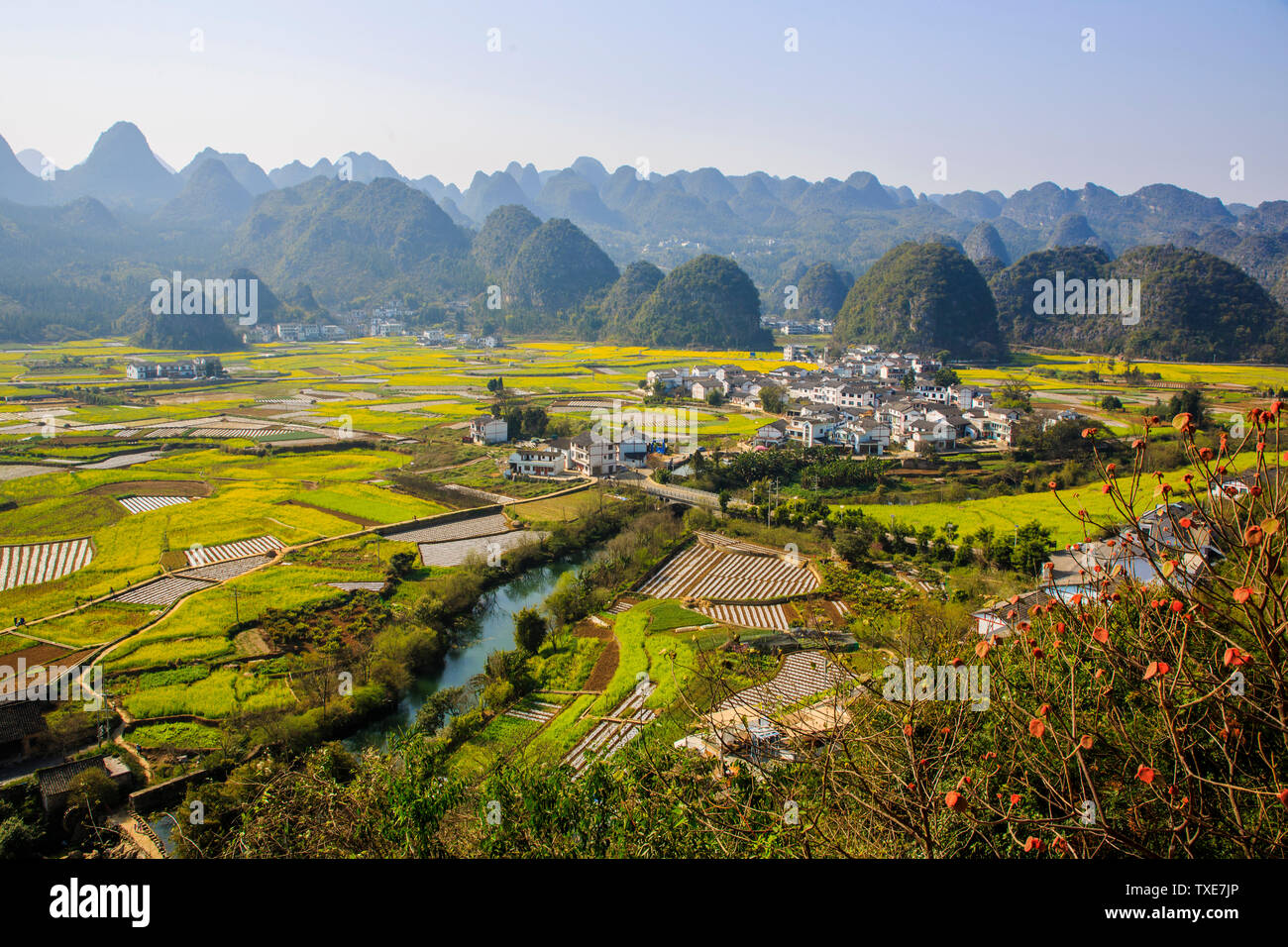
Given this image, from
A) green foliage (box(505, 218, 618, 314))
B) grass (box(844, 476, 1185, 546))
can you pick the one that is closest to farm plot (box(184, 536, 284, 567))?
grass (box(844, 476, 1185, 546))

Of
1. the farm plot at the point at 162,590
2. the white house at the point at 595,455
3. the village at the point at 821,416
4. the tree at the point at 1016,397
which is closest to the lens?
the farm plot at the point at 162,590

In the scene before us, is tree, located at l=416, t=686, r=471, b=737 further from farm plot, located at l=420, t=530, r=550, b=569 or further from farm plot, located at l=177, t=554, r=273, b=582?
farm plot, located at l=177, t=554, r=273, b=582

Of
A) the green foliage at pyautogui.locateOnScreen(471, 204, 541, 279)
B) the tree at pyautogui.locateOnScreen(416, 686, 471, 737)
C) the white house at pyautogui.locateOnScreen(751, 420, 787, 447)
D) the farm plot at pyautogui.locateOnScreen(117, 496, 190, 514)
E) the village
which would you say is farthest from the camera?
the green foliage at pyautogui.locateOnScreen(471, 204, 541, 279)

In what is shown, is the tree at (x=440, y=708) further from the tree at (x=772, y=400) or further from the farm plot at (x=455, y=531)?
the tree at (x=772, y=400)

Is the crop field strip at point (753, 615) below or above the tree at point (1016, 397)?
below

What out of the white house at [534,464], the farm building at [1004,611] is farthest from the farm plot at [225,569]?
the farm building at [1004,611]

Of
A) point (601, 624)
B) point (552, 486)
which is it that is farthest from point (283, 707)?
point (552, 486)

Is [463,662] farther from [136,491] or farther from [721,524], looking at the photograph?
[136,491]
